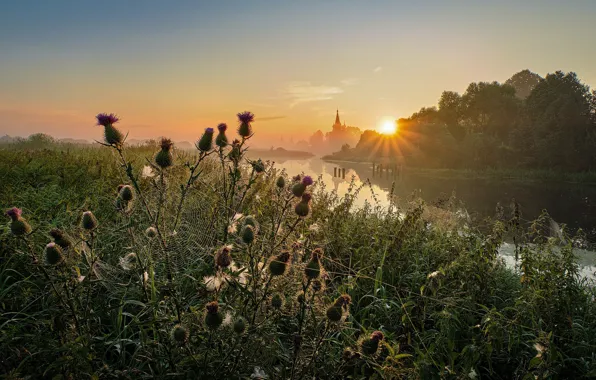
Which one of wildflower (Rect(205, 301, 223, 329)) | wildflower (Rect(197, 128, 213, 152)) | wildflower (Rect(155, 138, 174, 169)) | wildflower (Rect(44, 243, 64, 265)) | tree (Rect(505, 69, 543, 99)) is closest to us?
wildflower (Rect(205, 301, 223, 329))

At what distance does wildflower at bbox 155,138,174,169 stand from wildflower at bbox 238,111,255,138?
26.7 inches

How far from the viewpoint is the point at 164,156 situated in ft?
6.24

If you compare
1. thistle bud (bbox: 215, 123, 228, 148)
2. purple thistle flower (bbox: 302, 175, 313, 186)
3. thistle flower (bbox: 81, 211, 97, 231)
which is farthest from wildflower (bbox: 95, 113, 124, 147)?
purple thistle flower (bbox: 302, 175, 313, 186)

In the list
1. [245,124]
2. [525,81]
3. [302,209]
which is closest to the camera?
[302,209]

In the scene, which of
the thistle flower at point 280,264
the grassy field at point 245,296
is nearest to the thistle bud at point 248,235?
the grassy field at point 245,296

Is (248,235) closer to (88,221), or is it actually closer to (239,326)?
(239,326)

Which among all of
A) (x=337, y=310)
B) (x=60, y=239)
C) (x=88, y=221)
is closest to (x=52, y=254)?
(x=60, y=239)

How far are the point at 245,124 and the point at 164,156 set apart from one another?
0.80 m

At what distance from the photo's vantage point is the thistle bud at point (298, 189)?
183cm

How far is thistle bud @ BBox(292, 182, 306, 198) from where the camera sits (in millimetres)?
1833

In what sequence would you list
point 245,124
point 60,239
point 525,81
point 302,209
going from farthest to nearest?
point 525,81 < point 245,124 < point 302,209 < point 60,239

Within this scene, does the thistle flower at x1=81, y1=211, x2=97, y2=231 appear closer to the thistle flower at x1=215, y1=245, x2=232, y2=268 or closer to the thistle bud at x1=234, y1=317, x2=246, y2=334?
the thistle flower at x1=215, y1=245, x2=232, y2=268

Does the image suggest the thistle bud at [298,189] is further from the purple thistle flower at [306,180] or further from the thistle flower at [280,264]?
the thistle flower at [280,264]

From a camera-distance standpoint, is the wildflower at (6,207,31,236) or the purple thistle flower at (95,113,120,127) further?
the purple thistle flower at (95,113,120,127)
